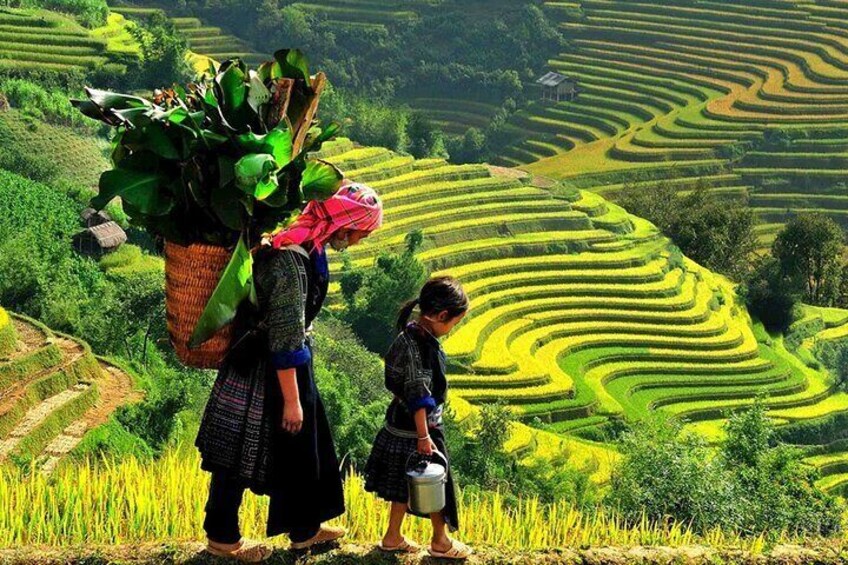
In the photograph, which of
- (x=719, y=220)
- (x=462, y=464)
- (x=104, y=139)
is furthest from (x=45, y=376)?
(x=719, y=220)

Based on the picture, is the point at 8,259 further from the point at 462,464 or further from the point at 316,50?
the point at 316,50

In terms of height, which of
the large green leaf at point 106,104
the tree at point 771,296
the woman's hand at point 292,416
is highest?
the large green leaf at point 106,104

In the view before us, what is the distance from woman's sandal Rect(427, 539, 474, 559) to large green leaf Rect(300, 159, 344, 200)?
1.66 meters

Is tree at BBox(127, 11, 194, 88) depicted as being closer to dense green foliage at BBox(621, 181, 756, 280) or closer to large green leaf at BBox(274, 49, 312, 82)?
dense green foliage at BBox(621, 181, 756, 280)

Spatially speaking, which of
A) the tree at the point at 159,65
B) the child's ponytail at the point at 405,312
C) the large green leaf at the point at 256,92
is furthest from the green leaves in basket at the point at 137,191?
the tree at the point at 159,65

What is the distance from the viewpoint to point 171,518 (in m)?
6.46

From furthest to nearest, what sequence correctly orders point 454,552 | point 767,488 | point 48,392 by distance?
point 48,392 < point 767,488 < point 454,552

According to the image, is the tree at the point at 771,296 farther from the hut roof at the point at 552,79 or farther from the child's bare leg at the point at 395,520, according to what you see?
the child's bare leg at the point at 395,520

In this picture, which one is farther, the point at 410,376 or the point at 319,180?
the point at 410,376

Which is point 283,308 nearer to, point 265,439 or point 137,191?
point 265,439

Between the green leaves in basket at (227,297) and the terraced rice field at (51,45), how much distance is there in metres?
41.1

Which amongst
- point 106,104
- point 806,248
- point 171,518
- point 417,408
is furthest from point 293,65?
point 806,248

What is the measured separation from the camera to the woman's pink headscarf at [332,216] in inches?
234

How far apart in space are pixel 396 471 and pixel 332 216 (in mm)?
1178
